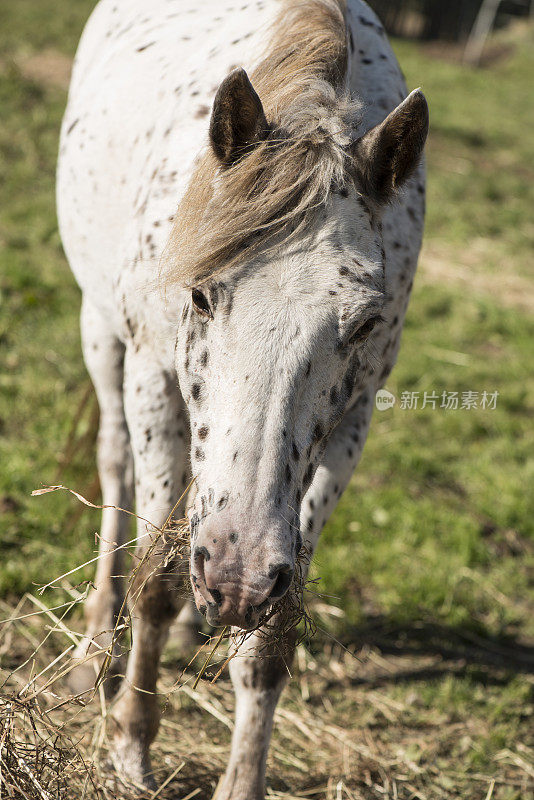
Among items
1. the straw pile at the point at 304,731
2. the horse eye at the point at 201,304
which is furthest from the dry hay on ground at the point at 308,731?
the horse eye at the point at 201,304

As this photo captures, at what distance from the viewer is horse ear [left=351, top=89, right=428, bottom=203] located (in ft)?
5.83

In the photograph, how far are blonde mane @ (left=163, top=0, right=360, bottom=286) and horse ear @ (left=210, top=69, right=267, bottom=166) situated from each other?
33 millimetres

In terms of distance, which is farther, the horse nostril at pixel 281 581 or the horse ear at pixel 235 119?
the horse ear at pixel 235 119

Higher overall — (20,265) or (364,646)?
(20,265)

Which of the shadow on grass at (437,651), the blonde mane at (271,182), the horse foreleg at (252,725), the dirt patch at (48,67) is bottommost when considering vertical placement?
the shadow on grass at (437,651)

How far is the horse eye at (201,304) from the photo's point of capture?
1.78 m

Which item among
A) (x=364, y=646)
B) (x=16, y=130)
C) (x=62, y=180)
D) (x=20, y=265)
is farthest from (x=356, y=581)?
(x=16, y=130)

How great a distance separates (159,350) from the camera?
231cm

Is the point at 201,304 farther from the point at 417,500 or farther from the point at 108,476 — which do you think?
the point at 417,500

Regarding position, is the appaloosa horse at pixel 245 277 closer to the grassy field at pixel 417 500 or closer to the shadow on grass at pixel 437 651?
the grassy field at pixel 417 500

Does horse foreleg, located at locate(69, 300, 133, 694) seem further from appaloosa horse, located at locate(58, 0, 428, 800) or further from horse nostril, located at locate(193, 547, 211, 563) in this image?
horse nostril, located at locate(193, 547, 211, 563)

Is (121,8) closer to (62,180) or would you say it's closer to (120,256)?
(62,180)

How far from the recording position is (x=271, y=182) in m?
1.73

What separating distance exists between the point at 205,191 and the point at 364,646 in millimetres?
2249
